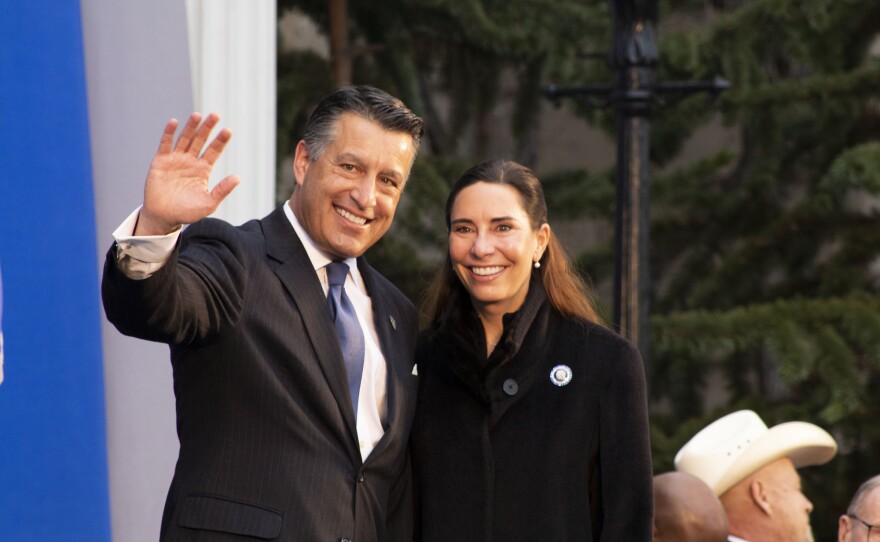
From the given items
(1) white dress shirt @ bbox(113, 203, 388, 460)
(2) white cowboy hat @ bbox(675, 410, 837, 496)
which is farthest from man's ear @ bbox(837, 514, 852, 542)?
(1) white dress shirt @ bbox(113, 203, 388, 460)

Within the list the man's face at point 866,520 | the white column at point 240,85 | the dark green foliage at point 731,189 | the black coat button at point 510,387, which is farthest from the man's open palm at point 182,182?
the dark green foliage at point 731,189

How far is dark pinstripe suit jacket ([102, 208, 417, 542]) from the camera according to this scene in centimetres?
266

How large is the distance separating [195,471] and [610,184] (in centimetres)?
487

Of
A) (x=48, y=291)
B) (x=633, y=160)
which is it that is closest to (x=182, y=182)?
(x=48, y=291)

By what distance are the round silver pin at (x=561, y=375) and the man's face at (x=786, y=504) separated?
1.25 meters

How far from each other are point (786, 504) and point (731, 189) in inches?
152

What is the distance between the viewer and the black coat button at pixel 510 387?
3232 millimetres

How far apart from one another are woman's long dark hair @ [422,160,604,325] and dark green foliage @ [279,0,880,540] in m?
2.56

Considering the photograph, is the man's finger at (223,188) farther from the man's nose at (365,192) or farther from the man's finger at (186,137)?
the man's nose at (365,192)

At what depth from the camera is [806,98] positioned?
6.75 metres

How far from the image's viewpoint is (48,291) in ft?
10.7

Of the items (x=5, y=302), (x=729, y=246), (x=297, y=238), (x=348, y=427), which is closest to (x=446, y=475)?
(x=348, y=427)

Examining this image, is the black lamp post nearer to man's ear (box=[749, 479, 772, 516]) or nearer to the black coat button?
man's ear (box=[749, 479, 772, 516])

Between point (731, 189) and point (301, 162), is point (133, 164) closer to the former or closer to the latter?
point (301, 162)
